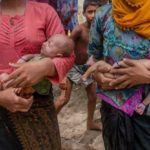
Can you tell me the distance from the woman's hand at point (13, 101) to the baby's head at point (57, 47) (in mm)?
282

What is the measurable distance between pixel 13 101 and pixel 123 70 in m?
0.60

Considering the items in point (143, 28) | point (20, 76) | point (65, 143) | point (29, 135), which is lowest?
point (65, 143)

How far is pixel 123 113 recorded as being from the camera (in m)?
2.59


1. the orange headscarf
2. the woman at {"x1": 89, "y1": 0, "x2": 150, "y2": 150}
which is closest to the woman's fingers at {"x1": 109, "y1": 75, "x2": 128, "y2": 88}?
the woman at {"x1": 89, "y1": 0, "x2": 150, "y2": 150}

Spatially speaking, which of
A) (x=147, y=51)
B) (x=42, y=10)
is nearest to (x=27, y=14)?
(x=42, y=10)

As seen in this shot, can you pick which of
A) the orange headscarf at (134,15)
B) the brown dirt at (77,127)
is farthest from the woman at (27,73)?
the brown dirt at (77,127)

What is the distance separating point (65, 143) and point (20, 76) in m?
2.12

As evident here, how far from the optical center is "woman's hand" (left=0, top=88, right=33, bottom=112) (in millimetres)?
2389

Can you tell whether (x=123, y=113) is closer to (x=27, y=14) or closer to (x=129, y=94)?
(x=129, y=94)

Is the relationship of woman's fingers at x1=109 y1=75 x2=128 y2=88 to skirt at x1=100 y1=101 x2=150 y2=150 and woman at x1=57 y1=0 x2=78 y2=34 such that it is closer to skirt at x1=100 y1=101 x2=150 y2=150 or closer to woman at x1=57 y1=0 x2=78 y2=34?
skirt at x1=100 y1=101 x2=150 y2=150

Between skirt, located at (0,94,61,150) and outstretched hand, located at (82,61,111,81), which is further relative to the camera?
skirt, located at (0,94,61,150)

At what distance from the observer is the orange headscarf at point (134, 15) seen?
2.38 metres

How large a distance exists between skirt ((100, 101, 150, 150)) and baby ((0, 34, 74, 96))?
41 cm

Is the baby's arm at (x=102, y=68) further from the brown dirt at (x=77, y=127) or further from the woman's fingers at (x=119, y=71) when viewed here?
the brown dirt at (x=77, y=127)
